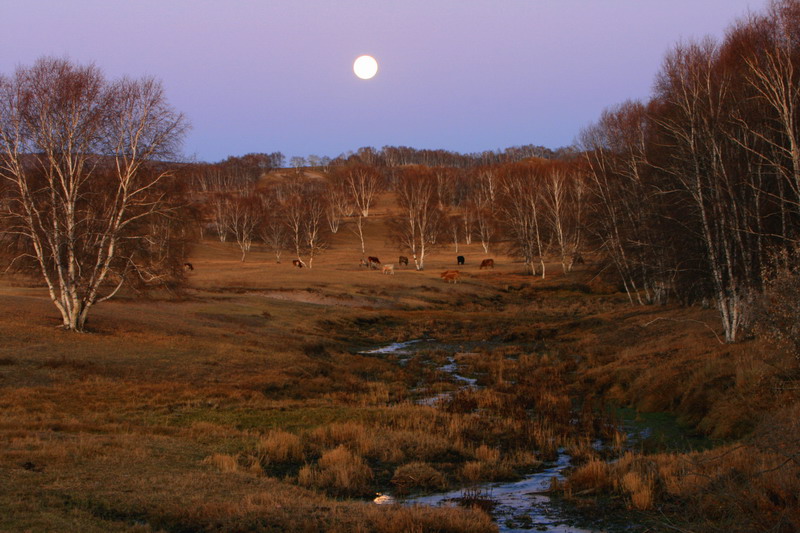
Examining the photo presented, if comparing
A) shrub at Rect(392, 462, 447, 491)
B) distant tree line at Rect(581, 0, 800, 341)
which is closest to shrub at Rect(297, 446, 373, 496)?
shrub at Rect(392, 462, 447, 491)

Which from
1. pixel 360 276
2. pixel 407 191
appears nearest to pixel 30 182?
pixel 360 276

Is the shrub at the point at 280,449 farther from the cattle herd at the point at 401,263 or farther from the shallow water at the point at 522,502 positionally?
the cattle herd at the point at 401,263

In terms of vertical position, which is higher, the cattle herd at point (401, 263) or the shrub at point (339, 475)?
the cattle herd at point (401, 263)

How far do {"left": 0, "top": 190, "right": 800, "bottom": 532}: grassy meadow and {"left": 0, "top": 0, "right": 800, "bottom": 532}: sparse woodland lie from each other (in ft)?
0.23

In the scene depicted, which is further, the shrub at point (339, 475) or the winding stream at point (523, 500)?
the shrub at point (339, 475)

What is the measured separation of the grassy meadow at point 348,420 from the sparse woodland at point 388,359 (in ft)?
0.23

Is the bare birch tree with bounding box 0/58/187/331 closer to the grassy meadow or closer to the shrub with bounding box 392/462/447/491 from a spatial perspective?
the grassy meadow

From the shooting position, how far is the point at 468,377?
24812 mm

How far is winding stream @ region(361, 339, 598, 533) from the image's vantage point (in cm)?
958

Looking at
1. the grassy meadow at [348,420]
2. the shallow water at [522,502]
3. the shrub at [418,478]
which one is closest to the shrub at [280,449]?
the grassy meadow at [348,420]

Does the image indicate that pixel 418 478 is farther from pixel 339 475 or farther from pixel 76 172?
pixel 76 172

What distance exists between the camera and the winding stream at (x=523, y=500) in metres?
9.58

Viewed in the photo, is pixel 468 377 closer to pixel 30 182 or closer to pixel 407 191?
pixel 30 182

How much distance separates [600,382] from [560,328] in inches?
592
